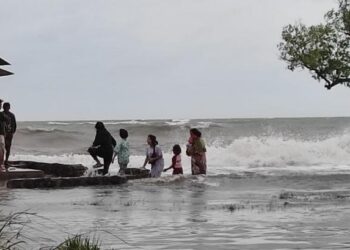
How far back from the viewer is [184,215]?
13969 mm

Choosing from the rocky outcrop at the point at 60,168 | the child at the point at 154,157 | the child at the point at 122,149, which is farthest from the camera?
the rocky outcrop at the point at 60,168

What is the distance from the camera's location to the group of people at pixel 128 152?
71.7 feet

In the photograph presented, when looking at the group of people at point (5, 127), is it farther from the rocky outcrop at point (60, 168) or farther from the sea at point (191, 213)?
the rocky outcrop at point (60, 168)

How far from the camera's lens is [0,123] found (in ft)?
66.0

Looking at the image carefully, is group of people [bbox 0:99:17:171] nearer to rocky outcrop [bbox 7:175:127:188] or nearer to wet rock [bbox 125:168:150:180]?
rocky outcrop [bbox 7:175:127:188]

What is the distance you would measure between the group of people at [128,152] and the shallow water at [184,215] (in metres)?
0.79

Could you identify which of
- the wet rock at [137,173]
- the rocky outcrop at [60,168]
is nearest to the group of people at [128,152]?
the wet rock at [137,173]

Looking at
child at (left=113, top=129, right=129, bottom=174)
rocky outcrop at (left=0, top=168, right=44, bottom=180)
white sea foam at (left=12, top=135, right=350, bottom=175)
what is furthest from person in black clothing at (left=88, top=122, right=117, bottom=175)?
white sea foam at (left=12, top=135, right=350, bottom=175)

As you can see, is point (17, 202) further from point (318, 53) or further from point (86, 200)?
point (318, 53)

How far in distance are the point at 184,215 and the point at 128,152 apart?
8.40 m

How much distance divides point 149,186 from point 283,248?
1069 cm

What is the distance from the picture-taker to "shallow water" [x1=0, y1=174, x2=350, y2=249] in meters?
10.9

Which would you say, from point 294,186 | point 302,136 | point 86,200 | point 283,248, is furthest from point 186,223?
point 302,136

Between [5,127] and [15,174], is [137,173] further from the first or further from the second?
[5,127]
